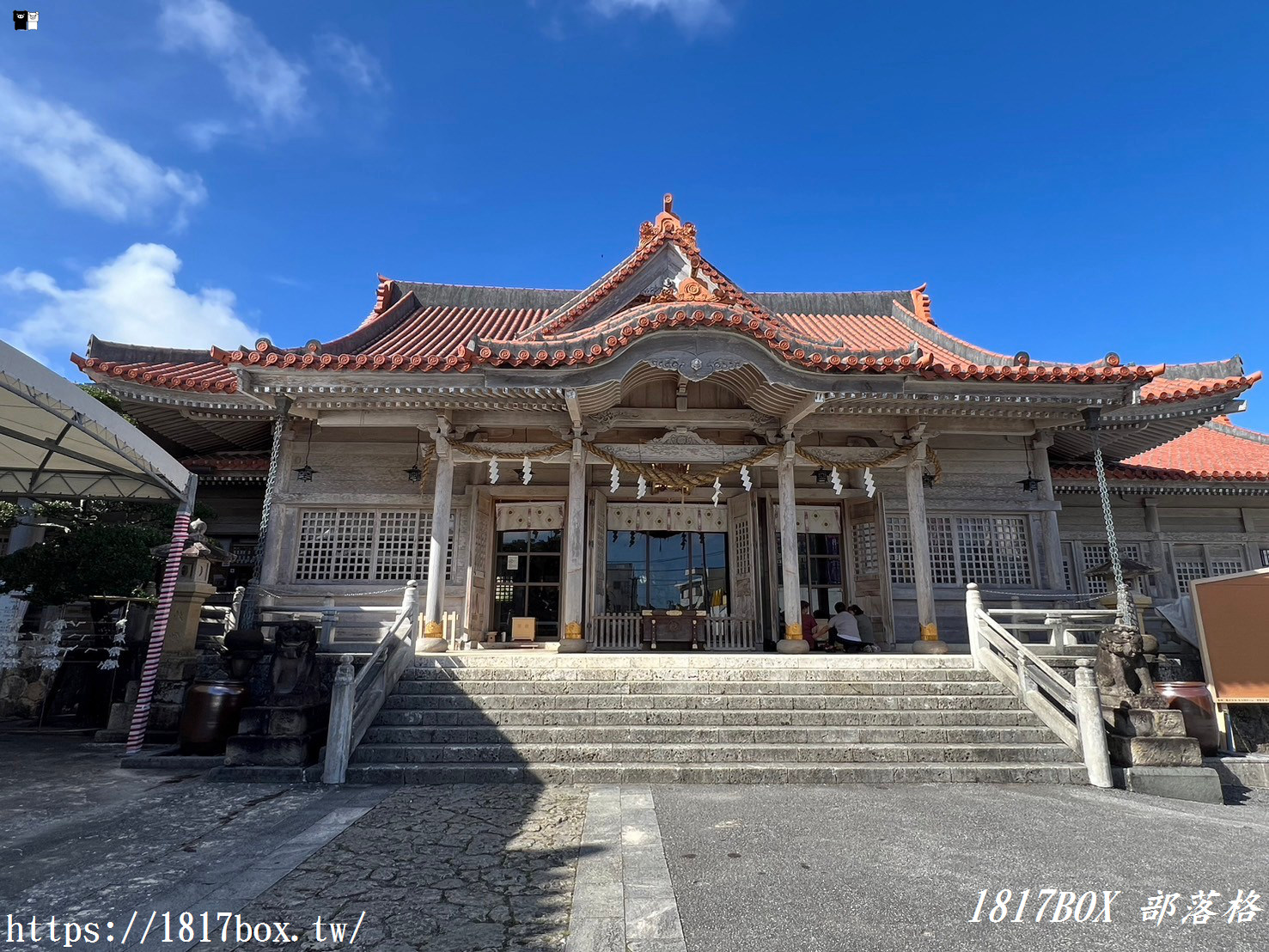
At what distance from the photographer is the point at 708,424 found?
10.3 m

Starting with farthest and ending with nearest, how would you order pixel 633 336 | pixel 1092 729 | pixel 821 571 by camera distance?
1. pixel 821 571
2. pixel 633 336
3. pixel 1092 729

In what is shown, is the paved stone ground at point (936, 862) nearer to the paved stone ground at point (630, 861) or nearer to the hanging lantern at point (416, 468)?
the paved stone ground at point (630, 861)

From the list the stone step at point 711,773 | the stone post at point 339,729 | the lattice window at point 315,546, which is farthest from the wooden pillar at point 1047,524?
the lattice window at point 315,546

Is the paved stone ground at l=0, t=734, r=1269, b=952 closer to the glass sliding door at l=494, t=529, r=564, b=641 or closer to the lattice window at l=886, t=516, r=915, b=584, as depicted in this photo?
the lattice window at l=886, t=516, r=915, b=584

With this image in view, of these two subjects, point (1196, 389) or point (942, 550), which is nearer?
point (1196, 389)

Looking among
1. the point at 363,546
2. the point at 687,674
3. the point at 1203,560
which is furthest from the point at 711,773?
the point at 1203,560

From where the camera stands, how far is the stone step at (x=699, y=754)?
21.0 ft

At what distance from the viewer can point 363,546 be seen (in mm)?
11023

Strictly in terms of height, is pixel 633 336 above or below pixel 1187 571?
above

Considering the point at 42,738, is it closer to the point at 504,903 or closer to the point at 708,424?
the point at 504,903

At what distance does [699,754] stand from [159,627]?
6256mm

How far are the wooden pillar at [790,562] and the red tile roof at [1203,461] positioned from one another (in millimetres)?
5878

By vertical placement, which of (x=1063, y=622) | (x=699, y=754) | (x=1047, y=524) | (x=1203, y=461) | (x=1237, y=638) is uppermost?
(x=1203, y=461)

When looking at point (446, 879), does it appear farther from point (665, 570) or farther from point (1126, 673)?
point (665, 570)
